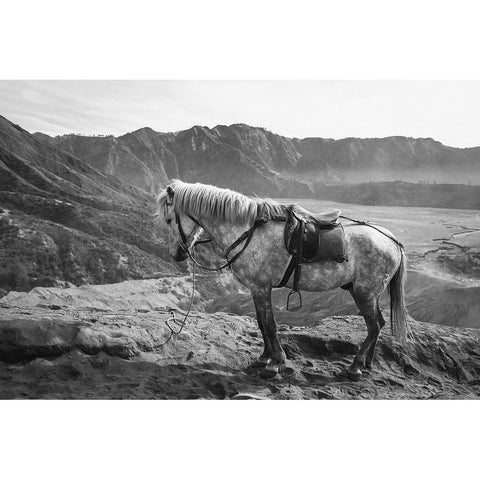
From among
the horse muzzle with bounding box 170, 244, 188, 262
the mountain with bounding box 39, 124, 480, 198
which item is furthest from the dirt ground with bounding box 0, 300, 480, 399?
the mountain with bounding box 39, 124, 480, 198

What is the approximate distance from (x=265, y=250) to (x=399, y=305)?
1748 mm

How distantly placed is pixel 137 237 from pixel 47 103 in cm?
238

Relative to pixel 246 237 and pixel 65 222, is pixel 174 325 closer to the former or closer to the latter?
pixel 246 237

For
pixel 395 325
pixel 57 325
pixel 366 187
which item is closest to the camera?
pixel 57 325

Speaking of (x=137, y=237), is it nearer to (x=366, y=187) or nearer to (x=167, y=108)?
(x=167, y=108)

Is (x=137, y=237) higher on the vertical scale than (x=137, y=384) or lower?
higher

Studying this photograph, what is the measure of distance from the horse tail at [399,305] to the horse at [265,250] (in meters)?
0.14

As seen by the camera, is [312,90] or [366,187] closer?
[312,90]

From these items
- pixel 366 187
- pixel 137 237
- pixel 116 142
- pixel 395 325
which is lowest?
pixel 395 325

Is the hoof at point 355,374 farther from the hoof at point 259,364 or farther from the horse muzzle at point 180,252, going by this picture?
the horse muzzle at point 180,252

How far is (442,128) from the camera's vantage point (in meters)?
5.11

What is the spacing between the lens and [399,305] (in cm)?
401

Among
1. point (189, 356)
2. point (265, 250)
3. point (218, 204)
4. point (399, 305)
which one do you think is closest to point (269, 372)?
point (189, 356)

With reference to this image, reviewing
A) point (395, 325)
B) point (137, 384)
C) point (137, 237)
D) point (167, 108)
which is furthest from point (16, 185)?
point (395, 325)
